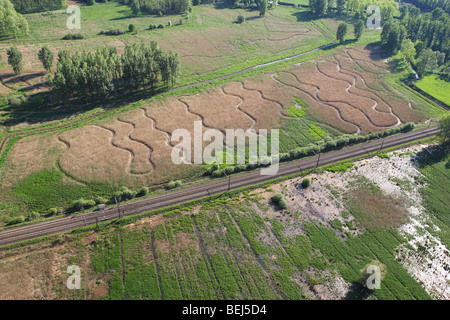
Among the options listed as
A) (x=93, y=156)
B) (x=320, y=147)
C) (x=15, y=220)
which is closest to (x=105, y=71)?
(x=93, y=156)

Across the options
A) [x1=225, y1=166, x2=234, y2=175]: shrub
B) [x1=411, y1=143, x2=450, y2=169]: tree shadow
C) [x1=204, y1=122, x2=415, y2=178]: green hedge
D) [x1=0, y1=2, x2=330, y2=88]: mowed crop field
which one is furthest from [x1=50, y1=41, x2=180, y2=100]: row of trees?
[x1=411, y1=143, x2=450, y2=169]: tree shadow

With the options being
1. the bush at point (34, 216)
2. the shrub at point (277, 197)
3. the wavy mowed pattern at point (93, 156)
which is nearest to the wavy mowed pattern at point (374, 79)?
the shrub at point (277, 197)

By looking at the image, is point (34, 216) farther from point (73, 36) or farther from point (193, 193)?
point (73, 36)

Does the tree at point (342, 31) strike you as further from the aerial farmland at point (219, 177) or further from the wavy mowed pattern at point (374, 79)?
the aerial farmland at point (219, 177)

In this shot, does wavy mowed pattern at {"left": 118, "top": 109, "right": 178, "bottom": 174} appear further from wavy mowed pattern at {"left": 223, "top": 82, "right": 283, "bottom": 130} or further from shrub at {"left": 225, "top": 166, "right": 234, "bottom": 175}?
wavy mowed pattern at {"left": 223, "top": 82, "right": 283, "bottom": 130}

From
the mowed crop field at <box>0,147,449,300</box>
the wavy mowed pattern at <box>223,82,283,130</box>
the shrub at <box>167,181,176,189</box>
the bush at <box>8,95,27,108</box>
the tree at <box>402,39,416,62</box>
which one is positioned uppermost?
the tree at <box>402,39,416,62</box>
